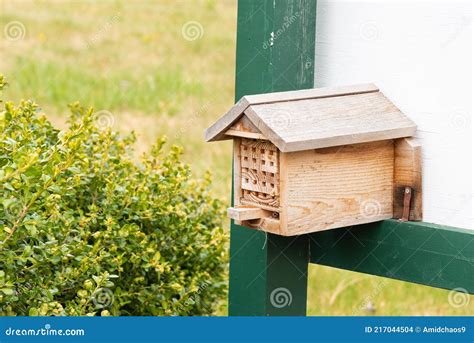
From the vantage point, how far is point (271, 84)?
258cm

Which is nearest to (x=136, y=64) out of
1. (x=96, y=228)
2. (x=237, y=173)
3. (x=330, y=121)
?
(x=96, y=228)

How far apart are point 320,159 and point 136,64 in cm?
455

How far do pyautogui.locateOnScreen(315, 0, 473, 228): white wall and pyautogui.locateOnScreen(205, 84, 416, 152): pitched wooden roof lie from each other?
6 centimetres

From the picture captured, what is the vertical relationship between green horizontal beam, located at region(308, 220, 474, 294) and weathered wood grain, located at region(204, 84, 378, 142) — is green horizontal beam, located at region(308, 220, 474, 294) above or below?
below

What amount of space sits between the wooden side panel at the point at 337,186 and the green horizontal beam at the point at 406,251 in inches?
2.8

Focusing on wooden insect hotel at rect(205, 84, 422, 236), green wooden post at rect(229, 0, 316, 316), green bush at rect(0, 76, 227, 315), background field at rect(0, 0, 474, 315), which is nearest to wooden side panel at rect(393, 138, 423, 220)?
wooden insect hotel at rect(205, 84, 422, 236)

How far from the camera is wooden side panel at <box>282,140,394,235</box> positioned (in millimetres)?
2264

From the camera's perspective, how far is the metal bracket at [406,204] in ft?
8.02

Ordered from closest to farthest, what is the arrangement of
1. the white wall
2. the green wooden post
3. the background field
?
the white wall
the green wooden post
the background field

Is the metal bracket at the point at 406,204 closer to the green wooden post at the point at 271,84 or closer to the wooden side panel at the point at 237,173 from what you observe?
the green wooden post at the point at 271,84

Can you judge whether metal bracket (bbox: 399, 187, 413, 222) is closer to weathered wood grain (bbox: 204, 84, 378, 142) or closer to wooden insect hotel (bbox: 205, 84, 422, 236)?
wooden insect hotel (bbox: 205, 84, 422, 236)

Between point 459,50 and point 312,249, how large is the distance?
Result: 71 cm
